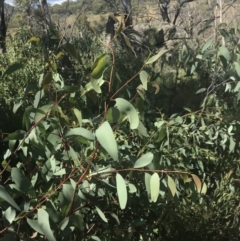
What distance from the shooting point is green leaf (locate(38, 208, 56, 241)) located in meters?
0.83

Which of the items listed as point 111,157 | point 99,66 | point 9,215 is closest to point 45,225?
point 9,215

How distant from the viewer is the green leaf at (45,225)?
2.74 feet

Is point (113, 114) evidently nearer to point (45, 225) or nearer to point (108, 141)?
point (108, 141)

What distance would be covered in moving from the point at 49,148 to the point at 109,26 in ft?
23.6

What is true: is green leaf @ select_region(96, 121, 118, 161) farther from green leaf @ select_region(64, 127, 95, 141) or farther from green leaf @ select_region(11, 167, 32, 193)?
green leaf @ select_region(11, 167, 32, 193)

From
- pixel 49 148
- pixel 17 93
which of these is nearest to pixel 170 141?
pixel 49 148

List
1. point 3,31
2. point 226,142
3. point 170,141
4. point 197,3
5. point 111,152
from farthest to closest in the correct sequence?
point 197,3 < point 3,31 < point 226,142 < point 170,141 < point 111,152

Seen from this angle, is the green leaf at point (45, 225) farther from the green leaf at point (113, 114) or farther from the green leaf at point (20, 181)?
the green leaf at point (113, 114)

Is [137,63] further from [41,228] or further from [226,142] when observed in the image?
[41,228]

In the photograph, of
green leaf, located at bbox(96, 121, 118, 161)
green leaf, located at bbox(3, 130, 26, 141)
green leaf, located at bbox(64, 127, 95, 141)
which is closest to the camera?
green leaf, located at bbox(96, 121, 118, 161)

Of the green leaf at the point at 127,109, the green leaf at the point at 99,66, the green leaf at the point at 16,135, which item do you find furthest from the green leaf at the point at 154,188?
the green leaf at the point at 16,135

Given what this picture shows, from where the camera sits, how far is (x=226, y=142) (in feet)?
6.57

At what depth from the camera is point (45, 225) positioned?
85cm

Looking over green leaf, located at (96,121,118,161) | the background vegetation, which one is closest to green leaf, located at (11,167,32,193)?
the background vegetation
